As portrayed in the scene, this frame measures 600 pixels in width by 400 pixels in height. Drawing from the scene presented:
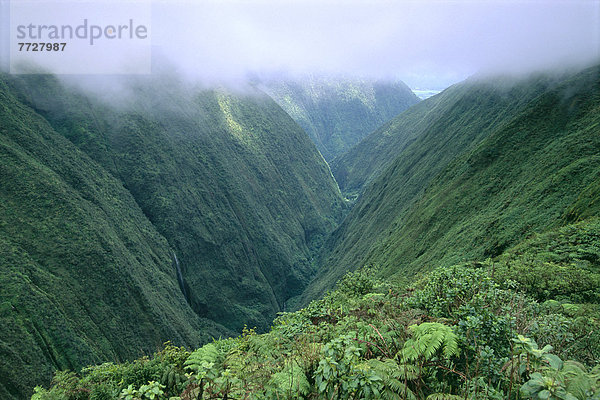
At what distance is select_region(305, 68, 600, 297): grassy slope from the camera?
1009 inches

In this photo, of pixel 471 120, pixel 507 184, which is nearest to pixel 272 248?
pixel 471 120

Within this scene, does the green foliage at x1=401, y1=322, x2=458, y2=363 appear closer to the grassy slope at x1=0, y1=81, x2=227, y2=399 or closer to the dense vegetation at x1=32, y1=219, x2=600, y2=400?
the dense vegetation at x1=32, y1=219, x2=600, y2=400

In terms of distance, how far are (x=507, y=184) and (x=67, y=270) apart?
65.3 meters

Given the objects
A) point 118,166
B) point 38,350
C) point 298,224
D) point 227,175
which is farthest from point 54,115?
point 298,224

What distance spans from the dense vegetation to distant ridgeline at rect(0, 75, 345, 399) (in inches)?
916

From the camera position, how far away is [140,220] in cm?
7656

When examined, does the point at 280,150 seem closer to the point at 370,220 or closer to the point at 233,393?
the point at 370,220

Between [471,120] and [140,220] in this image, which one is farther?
[140,220]

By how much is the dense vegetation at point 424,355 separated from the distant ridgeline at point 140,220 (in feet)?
76.4

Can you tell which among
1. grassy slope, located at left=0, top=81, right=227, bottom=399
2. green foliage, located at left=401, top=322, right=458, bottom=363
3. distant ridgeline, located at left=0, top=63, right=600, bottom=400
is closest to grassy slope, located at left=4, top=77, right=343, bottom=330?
distant ridgeline, located at left=0, top=63, right=600, bottom=400

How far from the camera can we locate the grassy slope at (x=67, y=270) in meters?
39.5

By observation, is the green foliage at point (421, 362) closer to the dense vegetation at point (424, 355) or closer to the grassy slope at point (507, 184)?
the dense vegetation at point (424, 355)

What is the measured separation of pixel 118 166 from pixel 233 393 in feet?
299

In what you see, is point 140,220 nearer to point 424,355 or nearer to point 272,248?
point 272,248
